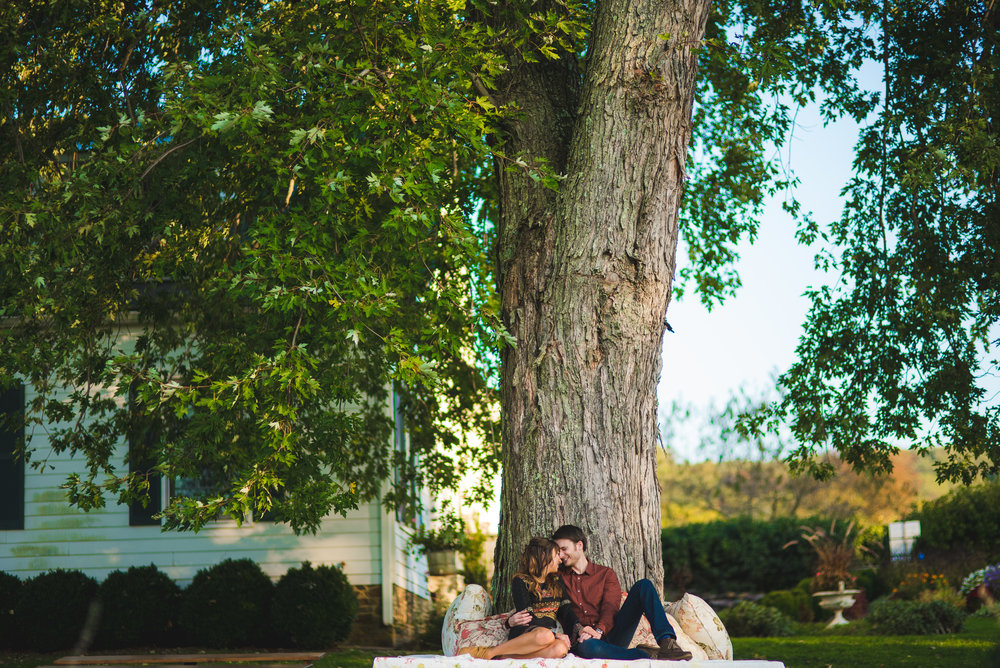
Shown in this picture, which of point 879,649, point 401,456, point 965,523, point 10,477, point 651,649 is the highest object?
point 401,456

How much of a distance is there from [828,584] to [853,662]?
7.30 meters

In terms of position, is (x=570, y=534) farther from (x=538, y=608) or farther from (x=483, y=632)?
(x=483, y=632)

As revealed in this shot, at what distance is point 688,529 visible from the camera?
22016 mm

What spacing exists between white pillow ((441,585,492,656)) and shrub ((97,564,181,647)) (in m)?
7.10

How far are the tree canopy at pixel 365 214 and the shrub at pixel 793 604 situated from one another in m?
8.03

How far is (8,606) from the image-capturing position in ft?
40.5

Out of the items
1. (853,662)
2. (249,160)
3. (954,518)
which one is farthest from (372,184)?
(954,518)

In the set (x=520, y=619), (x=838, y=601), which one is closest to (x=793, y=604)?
(x=838, y=601)

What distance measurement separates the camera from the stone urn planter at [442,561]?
51.8 feet

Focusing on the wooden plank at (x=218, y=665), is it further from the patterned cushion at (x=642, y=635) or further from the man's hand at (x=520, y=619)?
the patterned cushion at (x=642, y=635)

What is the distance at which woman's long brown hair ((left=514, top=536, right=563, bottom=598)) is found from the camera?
6156 millimetres

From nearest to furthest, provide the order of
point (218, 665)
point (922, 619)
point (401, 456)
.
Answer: point (218, 665) < point (401, 456) < point (922, 619)

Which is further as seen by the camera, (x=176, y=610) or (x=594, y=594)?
(x=176, y=610)

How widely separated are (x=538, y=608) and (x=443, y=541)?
15.1ft
